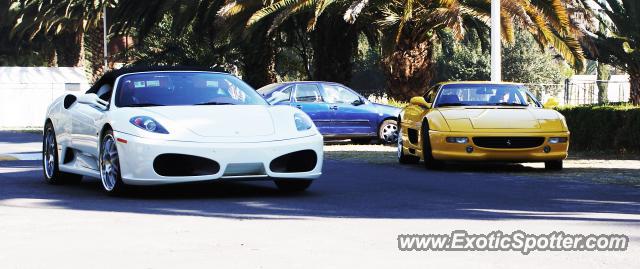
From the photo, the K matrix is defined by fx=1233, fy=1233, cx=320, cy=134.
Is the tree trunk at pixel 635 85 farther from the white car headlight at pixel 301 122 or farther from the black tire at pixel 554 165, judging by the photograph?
the white car headlight at pixel 301 122

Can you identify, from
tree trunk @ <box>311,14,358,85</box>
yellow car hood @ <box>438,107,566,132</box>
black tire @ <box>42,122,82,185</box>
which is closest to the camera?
black tire @ <box>42,122,82,185</box>

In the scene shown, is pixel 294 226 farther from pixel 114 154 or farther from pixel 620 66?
pixel 620 66

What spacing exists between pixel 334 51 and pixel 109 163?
21.3 m

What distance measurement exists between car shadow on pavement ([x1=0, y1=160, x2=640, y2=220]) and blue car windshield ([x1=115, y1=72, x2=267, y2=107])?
0.96 meters

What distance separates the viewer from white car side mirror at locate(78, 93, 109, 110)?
42.9 ft

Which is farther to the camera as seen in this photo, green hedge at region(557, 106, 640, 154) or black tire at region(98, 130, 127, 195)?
green hedge at region(557, 106, 640, 154)

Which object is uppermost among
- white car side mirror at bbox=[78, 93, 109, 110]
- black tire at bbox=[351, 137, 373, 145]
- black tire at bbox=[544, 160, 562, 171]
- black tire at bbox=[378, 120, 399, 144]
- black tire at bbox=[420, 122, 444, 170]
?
white car side mirror at bbox=[78, 93, 109, 110]

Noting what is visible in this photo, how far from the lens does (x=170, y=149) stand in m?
11.8

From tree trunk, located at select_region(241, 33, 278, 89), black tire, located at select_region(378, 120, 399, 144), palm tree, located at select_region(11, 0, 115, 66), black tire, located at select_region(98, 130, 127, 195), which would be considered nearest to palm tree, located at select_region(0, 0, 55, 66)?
palm tree, located at select_region(11, 0, 115, 66)

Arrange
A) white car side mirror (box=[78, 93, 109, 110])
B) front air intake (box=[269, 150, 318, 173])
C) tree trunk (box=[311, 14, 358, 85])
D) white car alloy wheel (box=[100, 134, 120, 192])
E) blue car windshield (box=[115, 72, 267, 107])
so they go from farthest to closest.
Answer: tree trunk (box=[311, 14, 358, 85]) → white car side mirror (box=[78, 93, 109, 110]) → blue car windshield (box=[115, 72, 267, 107]) → white car alloy wheel (box=[100, 134, 120, 192]) → front air intake (box=[269, 150, 318, 173])

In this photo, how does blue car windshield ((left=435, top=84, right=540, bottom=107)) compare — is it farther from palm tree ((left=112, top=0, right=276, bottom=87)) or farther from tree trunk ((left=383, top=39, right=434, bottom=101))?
palm tree ((left=112, top=0, right=276, bottom=87))

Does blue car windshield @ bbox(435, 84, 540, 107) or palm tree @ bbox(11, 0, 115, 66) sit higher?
palm tree @ bbox(11, 0, 115, 66)

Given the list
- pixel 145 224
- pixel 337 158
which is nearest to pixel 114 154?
pixel 145 224

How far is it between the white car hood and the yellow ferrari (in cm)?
471
